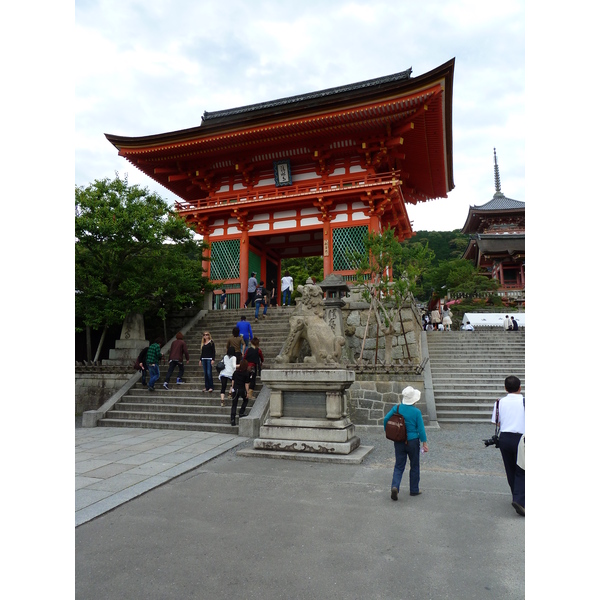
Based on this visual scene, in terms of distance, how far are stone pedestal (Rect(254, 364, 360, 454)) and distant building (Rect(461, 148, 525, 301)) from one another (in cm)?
2156

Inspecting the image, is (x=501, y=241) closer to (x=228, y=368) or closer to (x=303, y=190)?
(x=303, y=190)

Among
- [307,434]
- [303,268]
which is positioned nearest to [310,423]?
[307,434]

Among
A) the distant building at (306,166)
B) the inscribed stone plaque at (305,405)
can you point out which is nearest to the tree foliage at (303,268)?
the distant building at (306,166)

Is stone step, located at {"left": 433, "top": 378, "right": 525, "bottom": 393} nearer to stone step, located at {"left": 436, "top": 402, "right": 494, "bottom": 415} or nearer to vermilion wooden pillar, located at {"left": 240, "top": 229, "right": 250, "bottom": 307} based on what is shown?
stone step, located at {"left": 436, "top": 402, "right": 494, "bottom": 415}

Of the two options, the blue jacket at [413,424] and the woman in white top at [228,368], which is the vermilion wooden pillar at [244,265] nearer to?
the woman in white top at [228,368]

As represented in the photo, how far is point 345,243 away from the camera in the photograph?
15.8m

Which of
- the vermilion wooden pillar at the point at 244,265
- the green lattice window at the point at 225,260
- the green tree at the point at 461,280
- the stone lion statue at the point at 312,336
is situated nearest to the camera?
→ the stone lion statue at the point at 312,336

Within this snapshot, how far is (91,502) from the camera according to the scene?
454cm

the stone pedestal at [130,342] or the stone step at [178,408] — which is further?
the stone pedestal at [130,342]

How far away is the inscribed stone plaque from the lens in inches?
269

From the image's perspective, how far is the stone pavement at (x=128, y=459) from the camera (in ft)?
15.5

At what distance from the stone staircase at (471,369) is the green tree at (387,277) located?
70.2 inches

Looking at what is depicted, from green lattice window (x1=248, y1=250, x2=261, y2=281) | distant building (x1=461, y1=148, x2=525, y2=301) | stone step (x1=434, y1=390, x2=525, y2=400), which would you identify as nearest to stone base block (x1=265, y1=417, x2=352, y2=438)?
stone step (x1=434, y1=390, x2=525, y2=400)

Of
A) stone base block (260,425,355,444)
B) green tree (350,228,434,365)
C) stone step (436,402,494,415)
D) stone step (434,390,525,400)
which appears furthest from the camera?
green tree (350,228,434,365)
